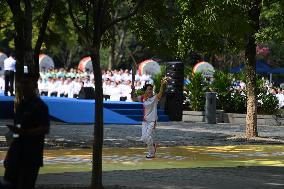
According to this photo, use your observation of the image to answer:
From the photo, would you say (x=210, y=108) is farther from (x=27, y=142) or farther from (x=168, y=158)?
(x=27, y=142)

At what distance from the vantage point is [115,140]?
20938 mm

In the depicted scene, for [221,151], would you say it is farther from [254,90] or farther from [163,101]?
[163,101]

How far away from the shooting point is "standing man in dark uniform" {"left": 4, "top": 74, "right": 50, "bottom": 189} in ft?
27.1

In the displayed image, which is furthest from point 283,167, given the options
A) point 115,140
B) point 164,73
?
point 164,73

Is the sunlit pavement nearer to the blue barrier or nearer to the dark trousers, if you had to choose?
the blue barrier

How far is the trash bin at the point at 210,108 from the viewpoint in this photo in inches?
1193

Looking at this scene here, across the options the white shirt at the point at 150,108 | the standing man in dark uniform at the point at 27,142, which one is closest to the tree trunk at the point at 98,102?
the standing man in dark uniform at the point at 27,142

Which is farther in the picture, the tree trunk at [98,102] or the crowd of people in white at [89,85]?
the crowd of people in white at [89,85]

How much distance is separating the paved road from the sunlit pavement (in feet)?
2.78

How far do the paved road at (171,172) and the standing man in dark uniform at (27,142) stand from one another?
3183 millimetres

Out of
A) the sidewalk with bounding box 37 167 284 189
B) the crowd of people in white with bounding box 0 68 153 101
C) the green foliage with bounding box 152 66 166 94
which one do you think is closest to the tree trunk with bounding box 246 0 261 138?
the sidewalk with bounding box 37 167 284 189

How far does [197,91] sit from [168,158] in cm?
1551

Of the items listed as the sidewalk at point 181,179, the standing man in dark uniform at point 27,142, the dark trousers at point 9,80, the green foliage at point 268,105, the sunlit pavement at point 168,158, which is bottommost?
the sidewalk at point 181,179

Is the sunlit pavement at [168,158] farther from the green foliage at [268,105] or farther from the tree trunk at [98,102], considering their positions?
the green foliage at [268,105]
